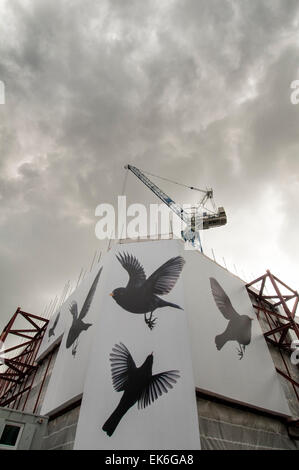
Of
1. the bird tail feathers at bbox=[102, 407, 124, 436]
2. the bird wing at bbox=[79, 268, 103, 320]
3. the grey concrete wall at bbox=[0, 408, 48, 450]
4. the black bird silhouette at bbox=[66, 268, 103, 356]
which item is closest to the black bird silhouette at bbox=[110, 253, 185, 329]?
the bird wing at bbox=[79, 268, 103, 320]

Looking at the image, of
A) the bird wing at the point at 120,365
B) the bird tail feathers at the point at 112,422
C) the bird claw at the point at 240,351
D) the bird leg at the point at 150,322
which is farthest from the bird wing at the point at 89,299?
the bird claw at the point at 240,351

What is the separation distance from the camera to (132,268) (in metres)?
12.9

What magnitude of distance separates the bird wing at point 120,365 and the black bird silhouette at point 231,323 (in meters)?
4.77

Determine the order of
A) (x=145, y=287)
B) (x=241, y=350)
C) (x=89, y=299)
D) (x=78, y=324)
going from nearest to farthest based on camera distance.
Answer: (x=145, y=287) < (x=241, y=350) < (x=78, y=324) < (x=89, y=299)

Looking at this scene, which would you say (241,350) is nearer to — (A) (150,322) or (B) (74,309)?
(A) (150,322)

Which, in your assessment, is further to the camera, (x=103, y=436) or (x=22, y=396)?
(x=22, y=396)

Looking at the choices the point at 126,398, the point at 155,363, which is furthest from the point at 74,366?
the point at 155,363

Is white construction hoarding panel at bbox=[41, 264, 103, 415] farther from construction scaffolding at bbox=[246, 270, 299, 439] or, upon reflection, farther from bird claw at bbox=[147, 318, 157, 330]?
construction scaffolding at bbox=[246, 270, 299, 439]

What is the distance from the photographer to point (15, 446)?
10.0 m

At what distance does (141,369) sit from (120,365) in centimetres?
88

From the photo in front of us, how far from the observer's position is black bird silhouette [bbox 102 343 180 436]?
794 cm

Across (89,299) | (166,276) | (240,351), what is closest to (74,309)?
(89,299)

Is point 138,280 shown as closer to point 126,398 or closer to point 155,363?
point 155,363

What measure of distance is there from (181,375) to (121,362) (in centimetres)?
248
